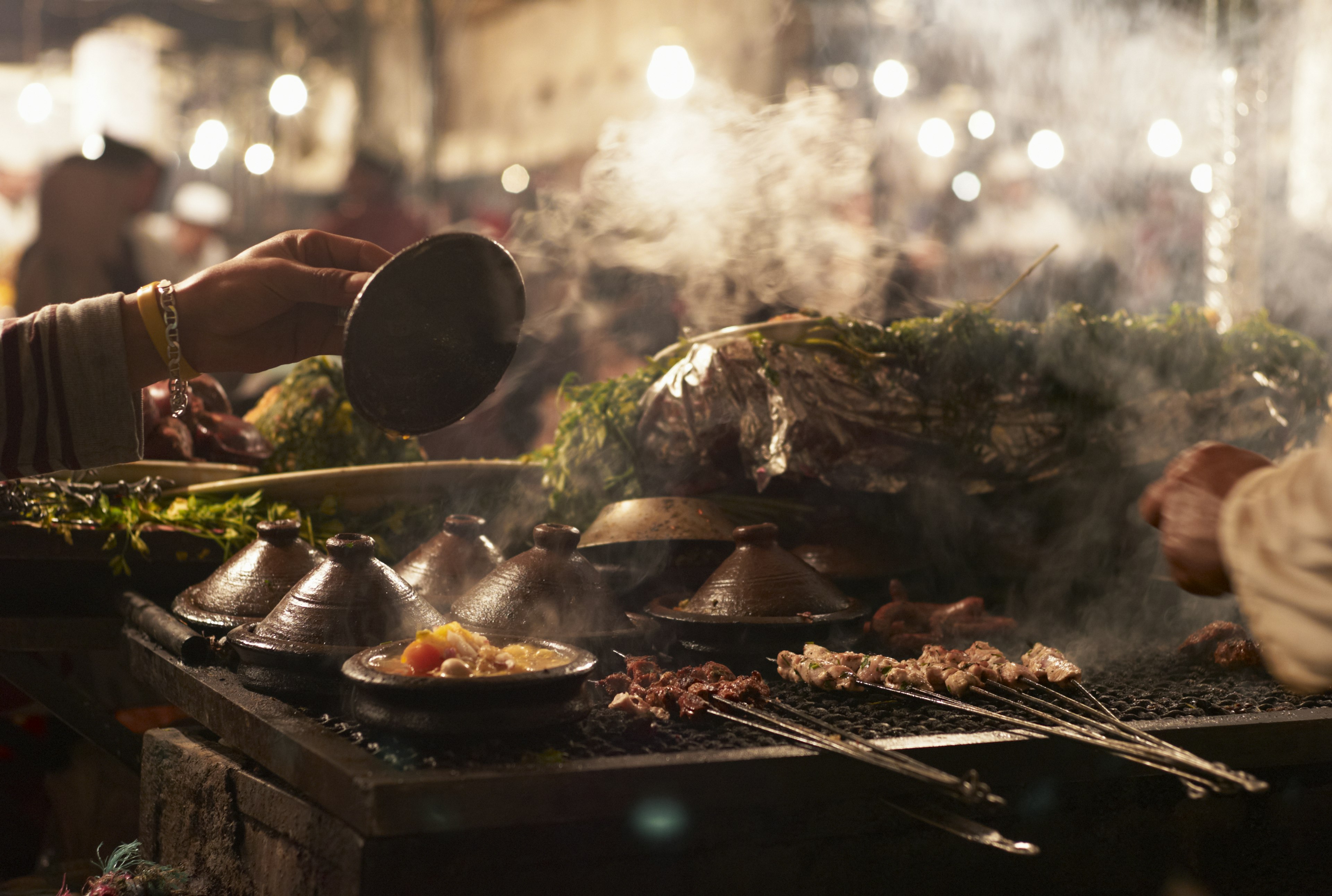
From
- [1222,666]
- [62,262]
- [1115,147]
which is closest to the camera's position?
[1222,666]

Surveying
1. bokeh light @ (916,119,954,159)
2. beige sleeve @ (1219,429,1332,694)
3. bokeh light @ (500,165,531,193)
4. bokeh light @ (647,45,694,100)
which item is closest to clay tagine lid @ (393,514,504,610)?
beige sleeve @ (1219,429,1332,694)

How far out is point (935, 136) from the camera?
487 inches

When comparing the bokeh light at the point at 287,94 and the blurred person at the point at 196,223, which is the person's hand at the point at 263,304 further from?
the bokeh light at the point at 287,94

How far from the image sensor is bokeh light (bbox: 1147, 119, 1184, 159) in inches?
353

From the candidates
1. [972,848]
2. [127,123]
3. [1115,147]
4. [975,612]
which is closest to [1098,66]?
[1115,147]

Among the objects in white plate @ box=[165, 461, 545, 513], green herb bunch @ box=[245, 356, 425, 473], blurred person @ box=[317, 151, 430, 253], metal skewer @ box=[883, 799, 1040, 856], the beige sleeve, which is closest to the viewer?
the beige sleeve

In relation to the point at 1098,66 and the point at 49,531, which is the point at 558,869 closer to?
the point at 49,531

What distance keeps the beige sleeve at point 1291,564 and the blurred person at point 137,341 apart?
218 centimetres

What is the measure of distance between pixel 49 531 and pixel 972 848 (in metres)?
3.49

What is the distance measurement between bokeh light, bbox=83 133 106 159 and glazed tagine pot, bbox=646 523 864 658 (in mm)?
6272

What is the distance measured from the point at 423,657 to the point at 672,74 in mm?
7118

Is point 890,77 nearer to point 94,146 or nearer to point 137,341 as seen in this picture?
point 94,146

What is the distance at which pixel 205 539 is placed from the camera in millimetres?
4250

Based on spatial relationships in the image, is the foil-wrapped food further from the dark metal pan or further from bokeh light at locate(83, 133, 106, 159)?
bokeh light at locate(83, 133, 106, 159)
